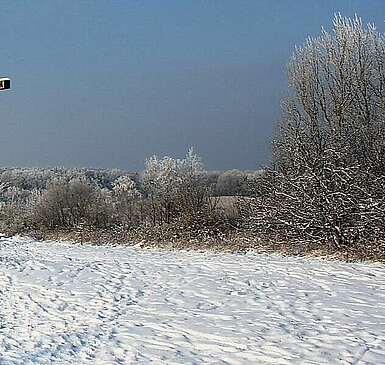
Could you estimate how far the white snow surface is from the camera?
700cm

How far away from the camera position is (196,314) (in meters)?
9.11

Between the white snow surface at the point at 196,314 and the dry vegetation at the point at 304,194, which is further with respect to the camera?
the dry vegetation at the point at 304,194

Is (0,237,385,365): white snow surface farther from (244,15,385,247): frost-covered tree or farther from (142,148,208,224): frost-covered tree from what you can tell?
(142,148,208,224): frost-covered tree

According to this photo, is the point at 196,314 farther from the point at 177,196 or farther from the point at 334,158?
the point at 177,196

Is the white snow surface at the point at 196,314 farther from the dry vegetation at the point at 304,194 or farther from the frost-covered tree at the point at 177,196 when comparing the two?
the frost-covered tree at the point at 177,196

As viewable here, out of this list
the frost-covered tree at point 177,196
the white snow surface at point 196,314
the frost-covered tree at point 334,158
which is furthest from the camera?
the frost-covered tree at point 177,196

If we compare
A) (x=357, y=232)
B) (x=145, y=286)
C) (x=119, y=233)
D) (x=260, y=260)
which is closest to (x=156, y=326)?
(x=145, y=286)

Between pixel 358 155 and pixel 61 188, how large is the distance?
23.0 meters

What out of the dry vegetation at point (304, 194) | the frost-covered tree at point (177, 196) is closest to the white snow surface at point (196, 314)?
the dry vegetation at point (304, 194)

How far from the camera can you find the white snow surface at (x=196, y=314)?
700 cm

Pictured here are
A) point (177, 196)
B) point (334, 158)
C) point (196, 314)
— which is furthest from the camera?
point (177, 196)

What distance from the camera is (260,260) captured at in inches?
647

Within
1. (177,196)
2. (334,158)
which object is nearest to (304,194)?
(334,158)

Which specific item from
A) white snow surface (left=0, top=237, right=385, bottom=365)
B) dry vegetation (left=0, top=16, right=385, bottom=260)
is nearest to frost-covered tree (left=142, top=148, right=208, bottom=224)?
dry vegetation (left=0, top=16, right=385, bottom=260)
